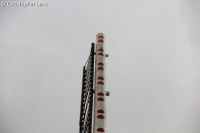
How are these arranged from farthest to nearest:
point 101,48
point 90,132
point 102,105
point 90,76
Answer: point 101,48 < point 90,76 < point 102,105 < point 90,132

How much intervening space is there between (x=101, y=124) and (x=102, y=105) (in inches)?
44.5

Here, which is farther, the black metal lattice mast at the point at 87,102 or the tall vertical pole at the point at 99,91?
the black metal lattice mast at the point at 87,102

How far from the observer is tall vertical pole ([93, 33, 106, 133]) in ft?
48.3

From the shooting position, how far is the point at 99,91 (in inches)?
639

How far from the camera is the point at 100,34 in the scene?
20438 millimetres

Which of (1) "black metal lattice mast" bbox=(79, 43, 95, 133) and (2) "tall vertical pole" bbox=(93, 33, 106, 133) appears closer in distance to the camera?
(2) "tall vertical pole" bbox=(93, 33, 106, 133)

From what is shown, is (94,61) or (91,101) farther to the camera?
(94,61)

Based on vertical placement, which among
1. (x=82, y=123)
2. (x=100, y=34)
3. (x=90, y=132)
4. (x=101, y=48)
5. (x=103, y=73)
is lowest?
(x=90, y=132)

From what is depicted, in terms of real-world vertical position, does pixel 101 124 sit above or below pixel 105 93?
below

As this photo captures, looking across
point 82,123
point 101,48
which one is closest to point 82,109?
point 82,123

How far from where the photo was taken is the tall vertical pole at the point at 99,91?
48.3 ft

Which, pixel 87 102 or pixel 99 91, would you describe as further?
pixel 87 102

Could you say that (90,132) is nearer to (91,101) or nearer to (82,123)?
(91,101)

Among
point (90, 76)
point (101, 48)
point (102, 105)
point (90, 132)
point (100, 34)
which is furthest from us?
point (100, 34)
